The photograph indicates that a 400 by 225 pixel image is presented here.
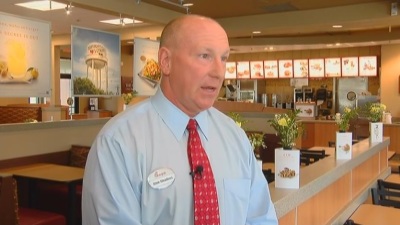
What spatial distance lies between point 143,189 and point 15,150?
4.02 meters

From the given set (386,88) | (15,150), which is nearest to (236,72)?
(386,88)

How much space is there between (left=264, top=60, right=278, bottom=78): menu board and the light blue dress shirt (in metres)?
10.9

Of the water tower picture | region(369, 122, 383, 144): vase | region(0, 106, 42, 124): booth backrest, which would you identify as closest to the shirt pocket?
region(369, 122, 383, 144): vase

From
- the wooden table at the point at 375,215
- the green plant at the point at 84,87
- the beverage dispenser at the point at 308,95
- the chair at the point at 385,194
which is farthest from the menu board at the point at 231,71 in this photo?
the wooden table at the point at 375,215

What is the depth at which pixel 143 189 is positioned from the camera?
1243 mm

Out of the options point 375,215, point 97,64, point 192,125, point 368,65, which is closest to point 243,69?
point 368,65

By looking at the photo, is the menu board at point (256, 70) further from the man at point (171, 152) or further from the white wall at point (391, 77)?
the man at point (171, 152)

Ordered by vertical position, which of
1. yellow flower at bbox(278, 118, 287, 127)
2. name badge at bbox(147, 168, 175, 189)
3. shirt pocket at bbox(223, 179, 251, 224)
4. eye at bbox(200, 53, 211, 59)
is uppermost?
eye at bbox(200, 53, 211, 59)

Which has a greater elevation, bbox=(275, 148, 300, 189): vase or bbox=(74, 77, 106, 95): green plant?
bbox=(74, 77, 106, 95): green plant

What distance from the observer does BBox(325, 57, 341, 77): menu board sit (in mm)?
11422

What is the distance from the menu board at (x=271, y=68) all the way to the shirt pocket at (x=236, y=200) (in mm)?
10941

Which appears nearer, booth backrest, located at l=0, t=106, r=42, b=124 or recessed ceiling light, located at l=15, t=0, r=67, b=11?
recessed ceiling light, located at l=15, t=0, r=67, b=11

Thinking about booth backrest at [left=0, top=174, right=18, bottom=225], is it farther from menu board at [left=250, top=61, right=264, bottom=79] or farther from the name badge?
menu board at [left=250, top=61, right=264, bottom=79]

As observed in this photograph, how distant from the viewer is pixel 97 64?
20.5ft
